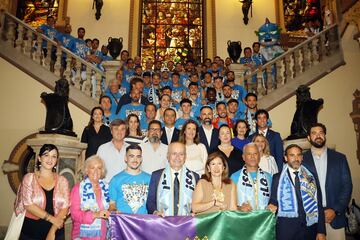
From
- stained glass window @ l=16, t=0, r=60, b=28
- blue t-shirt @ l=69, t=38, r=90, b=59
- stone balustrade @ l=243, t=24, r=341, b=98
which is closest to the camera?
stone balustrade @ l=243, t=24, r=341, b=98

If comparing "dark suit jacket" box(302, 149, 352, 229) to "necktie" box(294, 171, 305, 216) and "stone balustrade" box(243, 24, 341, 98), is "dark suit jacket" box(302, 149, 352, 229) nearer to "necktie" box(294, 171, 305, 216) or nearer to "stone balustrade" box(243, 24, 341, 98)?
"necktie" box(294, 171, 305, 216)

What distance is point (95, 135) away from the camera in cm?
452

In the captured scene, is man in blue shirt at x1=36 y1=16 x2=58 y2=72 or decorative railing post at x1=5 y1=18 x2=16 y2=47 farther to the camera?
man in blue shirt at x1=36 y1=16 x2=58 y2=72

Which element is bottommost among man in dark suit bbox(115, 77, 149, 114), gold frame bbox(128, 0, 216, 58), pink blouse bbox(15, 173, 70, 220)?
pink blouse bbox(15, 173, 70, 220)

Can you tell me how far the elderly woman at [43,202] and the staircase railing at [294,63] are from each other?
19.0 ft

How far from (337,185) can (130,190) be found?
2.15m

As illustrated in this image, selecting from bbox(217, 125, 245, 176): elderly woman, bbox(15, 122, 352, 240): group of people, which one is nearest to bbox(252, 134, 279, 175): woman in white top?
bbox(217, 125, 245, 176): elderly woman

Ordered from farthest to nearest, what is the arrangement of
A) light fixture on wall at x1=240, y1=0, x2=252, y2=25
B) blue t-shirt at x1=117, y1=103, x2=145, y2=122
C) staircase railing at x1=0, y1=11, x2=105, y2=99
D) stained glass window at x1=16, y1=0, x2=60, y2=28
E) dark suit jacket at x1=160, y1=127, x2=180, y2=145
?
stained glass window at x1=16, y1=0, x2=60, y2=28, light fixture on wall at x1=240, y1=0, x2=252, y2=25, staircase railing at x1=0, y1=11, x2=105, y2=99, blue t-shirt at x1=117, y1=103, x2=145, y2=122, dark suit jacket at x1=160, y1=127, x2=180, y2=145

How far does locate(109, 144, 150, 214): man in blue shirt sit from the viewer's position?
10.3ft

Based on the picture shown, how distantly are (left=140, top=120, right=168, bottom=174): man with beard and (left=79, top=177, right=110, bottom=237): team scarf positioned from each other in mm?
780

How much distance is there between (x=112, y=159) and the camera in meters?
3.90

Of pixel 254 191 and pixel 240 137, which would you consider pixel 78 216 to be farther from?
pixel 240 137

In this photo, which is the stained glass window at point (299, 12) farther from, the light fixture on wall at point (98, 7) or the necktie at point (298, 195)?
the necktie at point (298, 195)

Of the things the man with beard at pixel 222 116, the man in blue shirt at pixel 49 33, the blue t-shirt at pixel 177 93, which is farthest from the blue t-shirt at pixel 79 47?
the man with beard at pixel 222 116
